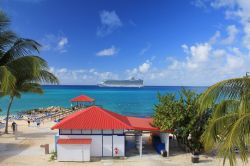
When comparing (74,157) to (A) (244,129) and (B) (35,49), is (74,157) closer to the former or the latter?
(B) (35,49)

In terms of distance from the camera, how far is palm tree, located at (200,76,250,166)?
27.6ft

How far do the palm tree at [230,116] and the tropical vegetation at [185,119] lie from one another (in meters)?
9.11

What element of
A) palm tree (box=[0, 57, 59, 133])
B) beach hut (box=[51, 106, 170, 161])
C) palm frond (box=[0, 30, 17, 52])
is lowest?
beach hut (box=[51, 106, 170, 161])

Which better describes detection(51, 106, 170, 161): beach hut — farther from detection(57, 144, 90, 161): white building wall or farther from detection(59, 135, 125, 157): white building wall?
detection(57, 144, 90, 161): white building wall

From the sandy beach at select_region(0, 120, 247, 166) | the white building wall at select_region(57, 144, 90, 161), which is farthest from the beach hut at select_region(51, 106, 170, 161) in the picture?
the sandy beach at select_region(0, 120, 247, 166)

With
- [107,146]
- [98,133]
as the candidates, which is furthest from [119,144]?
[98,133]

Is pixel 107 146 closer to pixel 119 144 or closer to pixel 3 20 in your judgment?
pixel 119 144

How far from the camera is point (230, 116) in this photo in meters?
10.6

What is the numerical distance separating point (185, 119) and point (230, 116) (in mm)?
10565

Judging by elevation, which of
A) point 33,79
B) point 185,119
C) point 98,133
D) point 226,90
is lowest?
point 98,133

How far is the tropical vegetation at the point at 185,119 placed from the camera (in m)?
20.6

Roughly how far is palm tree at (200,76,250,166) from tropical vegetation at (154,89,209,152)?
9.11 m

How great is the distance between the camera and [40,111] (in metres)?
54.0

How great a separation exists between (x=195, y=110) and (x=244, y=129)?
12.3 meters
